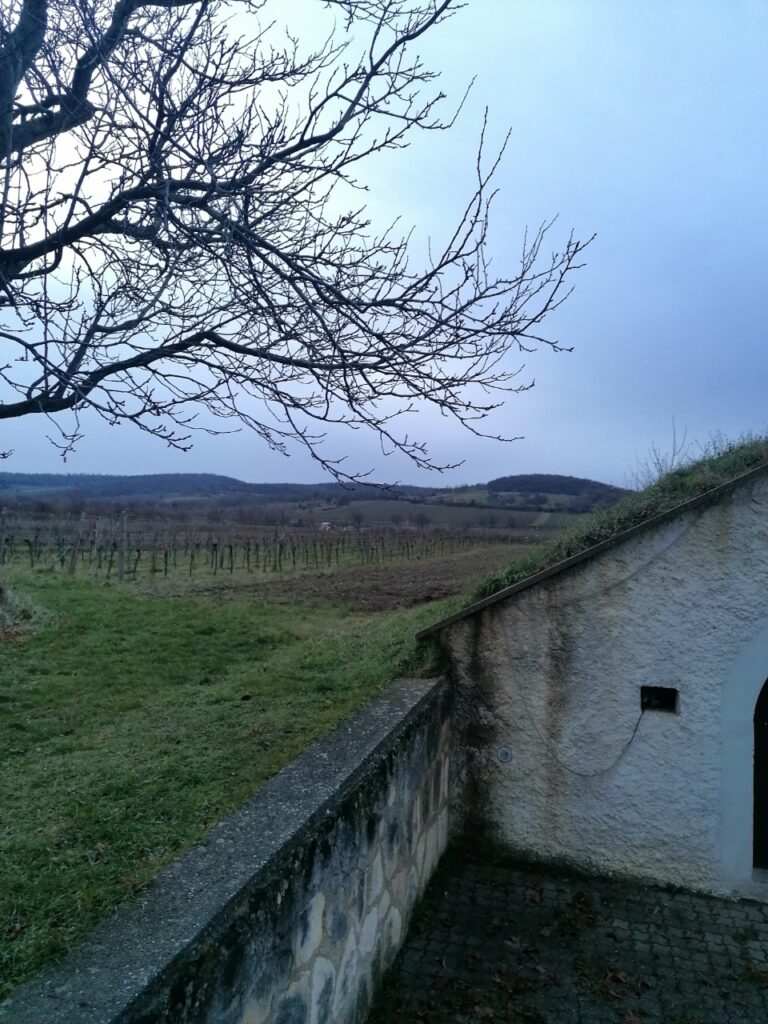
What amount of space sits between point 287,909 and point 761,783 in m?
3.86

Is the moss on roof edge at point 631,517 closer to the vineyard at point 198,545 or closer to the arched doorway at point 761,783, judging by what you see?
the arched doorway at point 761,783

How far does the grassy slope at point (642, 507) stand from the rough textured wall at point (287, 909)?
1.56 metres

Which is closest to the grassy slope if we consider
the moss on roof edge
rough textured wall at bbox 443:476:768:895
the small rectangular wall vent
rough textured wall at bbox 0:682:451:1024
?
the moss on roof edge

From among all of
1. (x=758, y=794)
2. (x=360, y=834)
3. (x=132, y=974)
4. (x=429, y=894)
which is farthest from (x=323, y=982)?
(x=758, y=794)

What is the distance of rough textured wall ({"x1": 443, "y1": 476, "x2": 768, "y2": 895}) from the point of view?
495 centimetres

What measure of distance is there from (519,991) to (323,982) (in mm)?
1459

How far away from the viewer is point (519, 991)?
12.8 feet

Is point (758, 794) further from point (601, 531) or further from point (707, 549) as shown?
point (601, 531)

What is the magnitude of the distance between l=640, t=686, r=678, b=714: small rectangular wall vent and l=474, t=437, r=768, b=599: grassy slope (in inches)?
46.2

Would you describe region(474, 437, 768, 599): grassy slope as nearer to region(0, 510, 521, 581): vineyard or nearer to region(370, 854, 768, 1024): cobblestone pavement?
region(370, 854, 768, 1024): cobblestone pavement

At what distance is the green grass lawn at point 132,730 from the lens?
307cm

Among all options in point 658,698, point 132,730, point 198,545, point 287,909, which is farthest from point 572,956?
point 198,545

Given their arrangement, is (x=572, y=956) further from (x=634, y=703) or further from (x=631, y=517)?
(x=631, y=517)

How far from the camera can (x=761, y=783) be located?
499 centimetres
